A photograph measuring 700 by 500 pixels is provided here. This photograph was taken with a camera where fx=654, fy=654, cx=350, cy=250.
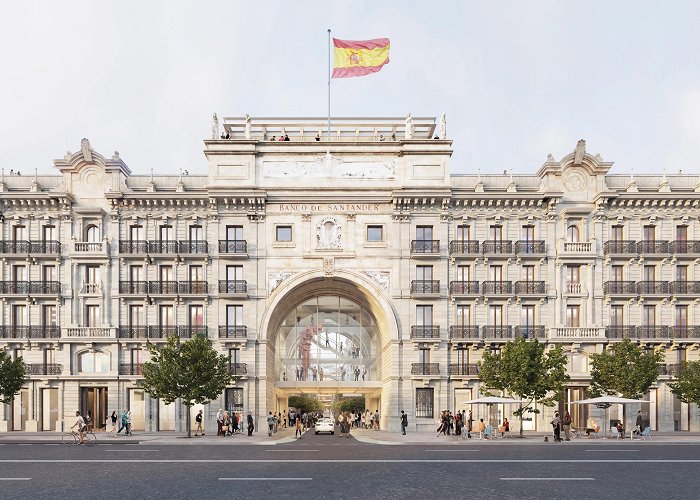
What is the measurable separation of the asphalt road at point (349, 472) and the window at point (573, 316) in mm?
17239

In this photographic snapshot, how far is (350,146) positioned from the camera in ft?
166

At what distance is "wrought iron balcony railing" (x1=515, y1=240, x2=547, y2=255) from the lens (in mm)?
49906

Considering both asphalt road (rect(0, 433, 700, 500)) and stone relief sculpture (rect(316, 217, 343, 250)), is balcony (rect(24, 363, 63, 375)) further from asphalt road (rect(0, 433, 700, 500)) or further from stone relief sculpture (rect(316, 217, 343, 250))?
stone relief sculpture (rect(316, 217, 343, 250))

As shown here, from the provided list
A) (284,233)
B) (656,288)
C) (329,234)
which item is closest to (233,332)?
(284,233)

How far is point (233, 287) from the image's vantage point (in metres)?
49.6

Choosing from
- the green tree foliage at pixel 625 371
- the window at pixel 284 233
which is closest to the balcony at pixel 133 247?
the window at pixel 284 233

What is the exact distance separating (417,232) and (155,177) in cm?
2100

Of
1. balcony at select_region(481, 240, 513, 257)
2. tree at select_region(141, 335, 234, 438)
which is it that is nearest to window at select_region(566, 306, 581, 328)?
balcony at select_region(481, 240, 513, 257)

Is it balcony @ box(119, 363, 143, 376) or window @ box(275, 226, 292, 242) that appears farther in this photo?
window @ box(275, 226, 292, 242)

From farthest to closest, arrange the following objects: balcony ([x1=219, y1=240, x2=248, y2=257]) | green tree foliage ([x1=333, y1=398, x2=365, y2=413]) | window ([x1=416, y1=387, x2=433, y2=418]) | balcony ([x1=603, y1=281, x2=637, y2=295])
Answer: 1. green tree foliage ([x1=333, y1=398, x2=365, y2=413])
2. balcony ([x1=603, y1=281, x2=637, y2=295])
3. balcony ([x1=219, y1=240, x2=248, y2=257])
4. window ([x1=416, y1=387, x2=433, y2=418])

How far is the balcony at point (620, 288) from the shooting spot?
163 ft

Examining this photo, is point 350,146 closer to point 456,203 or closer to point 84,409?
point 456,203

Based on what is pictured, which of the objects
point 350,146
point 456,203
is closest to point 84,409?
point 350,146

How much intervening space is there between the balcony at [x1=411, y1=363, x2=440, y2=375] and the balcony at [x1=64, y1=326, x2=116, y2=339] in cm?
2250
